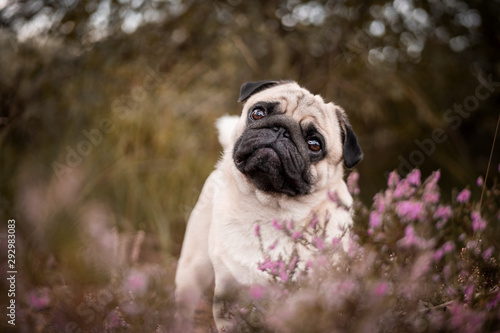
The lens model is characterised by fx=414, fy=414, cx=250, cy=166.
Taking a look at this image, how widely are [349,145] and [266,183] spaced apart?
1.90ft

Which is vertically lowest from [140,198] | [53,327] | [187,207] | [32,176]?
[187,207]

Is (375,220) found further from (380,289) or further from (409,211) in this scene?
(380,289)

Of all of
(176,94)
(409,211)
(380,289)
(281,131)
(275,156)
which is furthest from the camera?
(176,94)

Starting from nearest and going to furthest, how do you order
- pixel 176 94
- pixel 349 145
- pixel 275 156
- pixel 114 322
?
pixel 114 322 → pixel 275 156 → pixel 349 145 → pixel 176 94

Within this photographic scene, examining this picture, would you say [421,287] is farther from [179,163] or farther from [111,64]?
[111,64]

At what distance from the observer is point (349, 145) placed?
8.41 feet

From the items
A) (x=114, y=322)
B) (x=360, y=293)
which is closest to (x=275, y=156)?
(x=360, y=293)

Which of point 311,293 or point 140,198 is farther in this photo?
point 140,198

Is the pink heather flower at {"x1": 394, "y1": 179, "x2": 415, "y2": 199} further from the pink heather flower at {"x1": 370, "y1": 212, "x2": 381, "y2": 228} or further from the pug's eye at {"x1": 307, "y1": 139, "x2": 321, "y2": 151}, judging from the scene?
the pug's eye at {"x1": 307, "y1": 139, "x2": 321, "y2": 151}

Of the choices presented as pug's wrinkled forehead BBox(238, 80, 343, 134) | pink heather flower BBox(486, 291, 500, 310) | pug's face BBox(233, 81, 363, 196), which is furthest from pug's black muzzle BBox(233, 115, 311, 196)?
pink heather flower BBox(486, 291, 500, 310)

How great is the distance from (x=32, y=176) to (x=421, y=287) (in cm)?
292

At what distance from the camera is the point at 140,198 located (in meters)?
3.71

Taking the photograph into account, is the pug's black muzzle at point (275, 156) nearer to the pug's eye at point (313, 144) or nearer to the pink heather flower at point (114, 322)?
the pug's eye at point (313, 144)

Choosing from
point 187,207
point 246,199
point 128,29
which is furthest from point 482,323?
point 128,29
